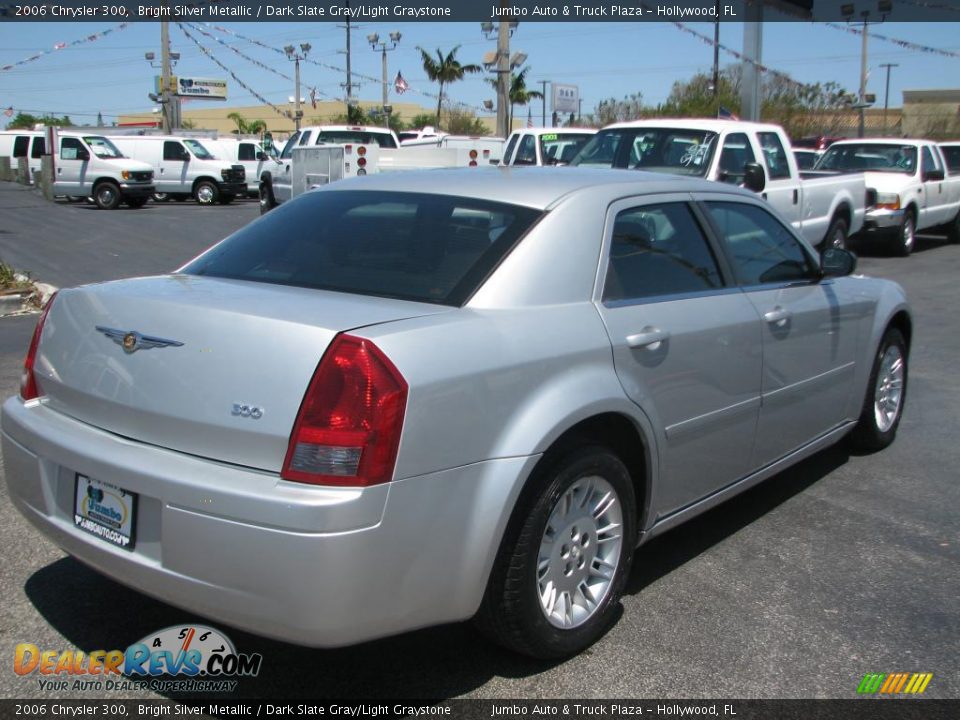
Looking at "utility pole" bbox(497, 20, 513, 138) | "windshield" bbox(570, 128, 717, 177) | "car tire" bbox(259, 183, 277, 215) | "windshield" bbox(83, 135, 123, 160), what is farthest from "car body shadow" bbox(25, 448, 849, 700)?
"windshield" bbox(83, 135, 123, 160)

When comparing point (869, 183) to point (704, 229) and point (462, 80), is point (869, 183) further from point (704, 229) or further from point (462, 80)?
point (462, 80)

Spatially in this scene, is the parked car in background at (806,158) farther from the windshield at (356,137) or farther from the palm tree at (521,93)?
the palm tree at (521,93)

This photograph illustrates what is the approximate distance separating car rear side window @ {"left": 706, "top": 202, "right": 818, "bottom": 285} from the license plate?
8.95 feet

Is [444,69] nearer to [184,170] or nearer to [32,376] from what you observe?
[184,170]

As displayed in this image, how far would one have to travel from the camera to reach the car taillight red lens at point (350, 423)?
8.61ft

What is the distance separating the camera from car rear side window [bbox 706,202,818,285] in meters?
4.32

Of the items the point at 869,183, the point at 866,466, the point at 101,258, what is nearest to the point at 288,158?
the point at 101,258

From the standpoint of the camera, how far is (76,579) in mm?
3795

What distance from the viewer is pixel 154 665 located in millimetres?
3168

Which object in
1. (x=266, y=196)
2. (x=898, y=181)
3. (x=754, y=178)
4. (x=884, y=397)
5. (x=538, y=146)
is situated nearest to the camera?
(x=884, y=397)

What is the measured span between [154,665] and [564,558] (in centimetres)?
141

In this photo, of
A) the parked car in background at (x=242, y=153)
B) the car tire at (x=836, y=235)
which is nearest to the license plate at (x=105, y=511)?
the car tire at (x=836, y=235)

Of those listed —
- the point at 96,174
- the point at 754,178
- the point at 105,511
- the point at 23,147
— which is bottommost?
the point at 105,511

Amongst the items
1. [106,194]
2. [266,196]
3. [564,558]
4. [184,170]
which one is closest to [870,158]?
[266,196]
